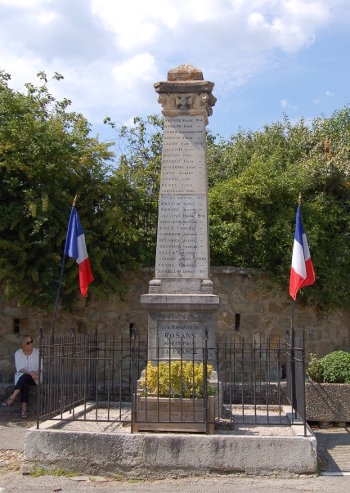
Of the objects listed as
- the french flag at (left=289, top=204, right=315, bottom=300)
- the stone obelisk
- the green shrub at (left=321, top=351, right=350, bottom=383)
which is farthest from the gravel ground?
the french flag at (left=289, top=204, right=315, bottom=300)

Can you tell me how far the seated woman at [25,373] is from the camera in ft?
30.1

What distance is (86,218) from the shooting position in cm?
1116

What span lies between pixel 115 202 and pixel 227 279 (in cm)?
268

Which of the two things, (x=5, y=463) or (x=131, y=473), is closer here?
(x=131, y=473)

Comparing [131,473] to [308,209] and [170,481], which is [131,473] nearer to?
[170,481]

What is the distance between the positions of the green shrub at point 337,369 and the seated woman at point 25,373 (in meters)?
4.58

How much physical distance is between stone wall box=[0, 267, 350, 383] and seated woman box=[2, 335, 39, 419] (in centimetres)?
156

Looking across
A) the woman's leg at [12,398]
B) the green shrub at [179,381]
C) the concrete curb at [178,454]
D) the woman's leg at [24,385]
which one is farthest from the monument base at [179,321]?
the woman's leg at [12,398]

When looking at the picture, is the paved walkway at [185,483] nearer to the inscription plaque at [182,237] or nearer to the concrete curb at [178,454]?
the concrete curb at [178,454]

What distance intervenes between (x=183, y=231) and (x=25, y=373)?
3559 millimetres

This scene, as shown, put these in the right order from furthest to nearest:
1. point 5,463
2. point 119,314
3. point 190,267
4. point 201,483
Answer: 1. point 119,314
2. point 190,267
3. point 5,463
4. point 201,483

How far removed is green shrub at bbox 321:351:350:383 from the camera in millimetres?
8695

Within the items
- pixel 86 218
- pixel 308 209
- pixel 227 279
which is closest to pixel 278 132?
pixel 308 209

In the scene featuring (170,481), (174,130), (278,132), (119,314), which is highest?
(278,132)
